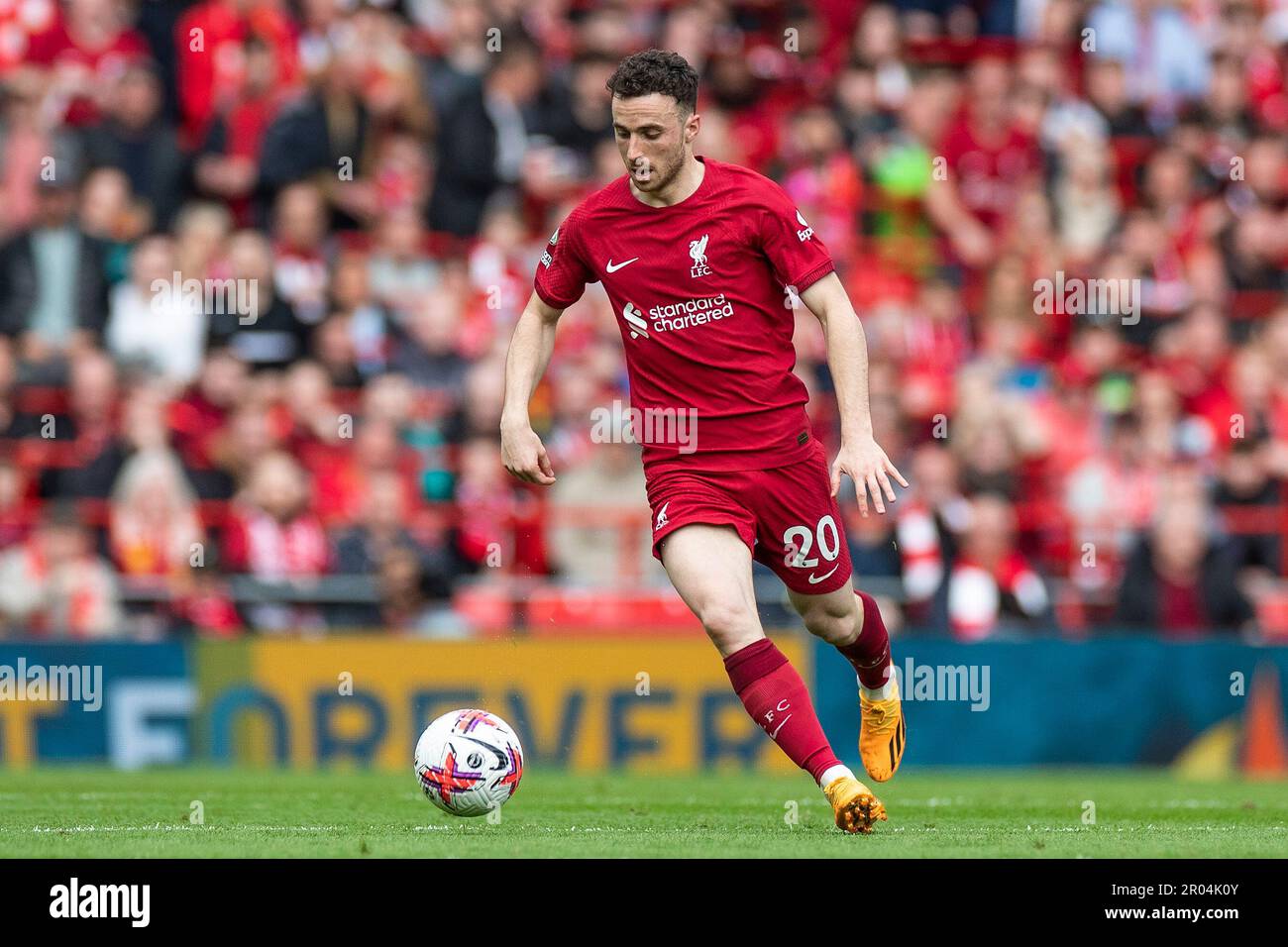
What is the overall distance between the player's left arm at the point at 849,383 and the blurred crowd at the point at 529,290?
6848 millimetres

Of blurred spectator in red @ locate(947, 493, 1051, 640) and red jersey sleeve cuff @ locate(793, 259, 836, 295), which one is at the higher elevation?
red jersey sleeve cuff @ locate(793, 259, 836, 295)

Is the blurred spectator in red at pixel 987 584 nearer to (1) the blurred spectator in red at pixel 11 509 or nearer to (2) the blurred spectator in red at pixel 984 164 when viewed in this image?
(2) the blurred spectator in red at pixel 984 164

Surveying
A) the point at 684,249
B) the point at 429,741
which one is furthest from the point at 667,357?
the point at 429,741

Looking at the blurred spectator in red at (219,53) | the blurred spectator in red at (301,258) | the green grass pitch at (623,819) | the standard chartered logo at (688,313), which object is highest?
the blurred spectator in red at (219,53)

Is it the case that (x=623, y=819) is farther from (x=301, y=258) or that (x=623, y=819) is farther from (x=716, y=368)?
(x=301, y=258)

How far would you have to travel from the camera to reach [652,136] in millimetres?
8750

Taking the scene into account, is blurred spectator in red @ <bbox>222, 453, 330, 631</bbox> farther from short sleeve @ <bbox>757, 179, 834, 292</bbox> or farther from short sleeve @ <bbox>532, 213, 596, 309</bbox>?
short sleeve @ <bbox>757, 179, 834, 292</bbox>

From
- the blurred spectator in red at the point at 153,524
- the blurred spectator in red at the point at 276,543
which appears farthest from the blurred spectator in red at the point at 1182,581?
the blurred spectator in red at the point at 153,524

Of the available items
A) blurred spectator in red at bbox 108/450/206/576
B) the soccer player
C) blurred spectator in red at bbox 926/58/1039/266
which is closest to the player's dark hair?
the soccer player

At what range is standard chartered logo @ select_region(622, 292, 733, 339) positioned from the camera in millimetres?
9023

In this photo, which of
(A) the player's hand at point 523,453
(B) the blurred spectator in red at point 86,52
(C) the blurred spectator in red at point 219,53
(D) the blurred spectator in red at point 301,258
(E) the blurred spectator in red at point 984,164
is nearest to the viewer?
(A) the player's hand at point 523,453

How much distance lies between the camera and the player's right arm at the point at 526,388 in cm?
895

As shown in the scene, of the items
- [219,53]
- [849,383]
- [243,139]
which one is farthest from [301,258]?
[849,383]
